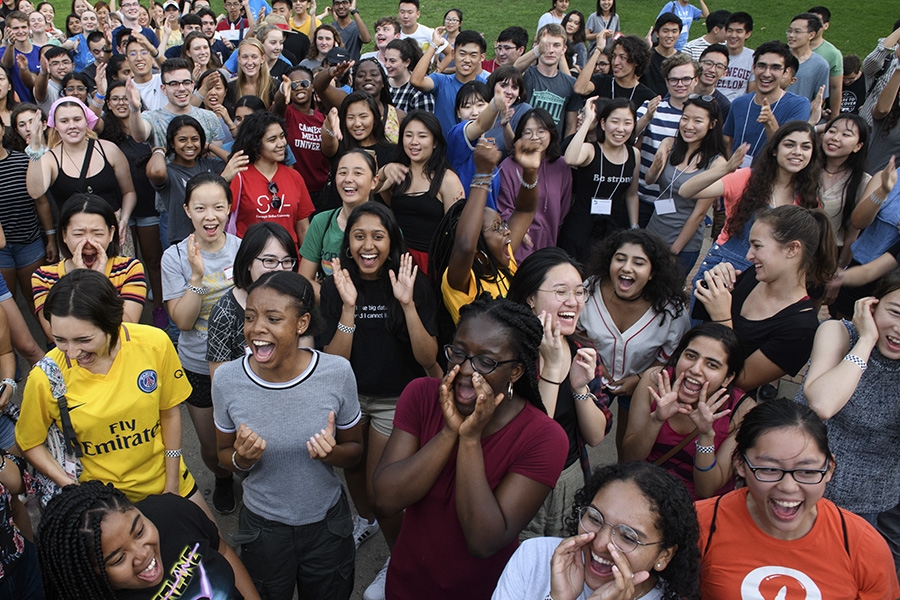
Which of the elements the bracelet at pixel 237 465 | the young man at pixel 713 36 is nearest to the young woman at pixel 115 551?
the bracelet at pixel 237 465

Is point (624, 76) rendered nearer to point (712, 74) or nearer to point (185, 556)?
point (712, 74)

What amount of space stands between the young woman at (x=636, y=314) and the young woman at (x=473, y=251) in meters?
0.59

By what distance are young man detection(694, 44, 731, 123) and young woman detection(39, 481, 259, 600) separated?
19.8 feet

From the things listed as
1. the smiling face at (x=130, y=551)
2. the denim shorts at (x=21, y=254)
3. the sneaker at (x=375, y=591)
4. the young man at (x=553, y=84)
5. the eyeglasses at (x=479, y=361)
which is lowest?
the sneaker at (x=375, y=591)

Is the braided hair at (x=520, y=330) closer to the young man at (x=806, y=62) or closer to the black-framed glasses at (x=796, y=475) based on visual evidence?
the black-framed glasses at (x=796, y=475)

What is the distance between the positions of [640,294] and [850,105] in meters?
6.67

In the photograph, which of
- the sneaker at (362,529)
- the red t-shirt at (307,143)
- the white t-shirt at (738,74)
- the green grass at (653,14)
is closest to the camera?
the sneaker at (362,529)

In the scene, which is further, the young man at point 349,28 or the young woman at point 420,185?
the young man at point 349,28

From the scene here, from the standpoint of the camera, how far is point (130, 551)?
2.07 metres

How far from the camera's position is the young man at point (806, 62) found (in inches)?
269

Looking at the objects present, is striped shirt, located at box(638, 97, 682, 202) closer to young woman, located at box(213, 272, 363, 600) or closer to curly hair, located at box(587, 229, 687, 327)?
curly hair, located at box(587, 229, 687, 327)

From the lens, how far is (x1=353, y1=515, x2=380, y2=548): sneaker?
385 centimetres

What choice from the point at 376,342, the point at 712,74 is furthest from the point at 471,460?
the point at 712,74

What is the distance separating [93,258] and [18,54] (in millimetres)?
6357
